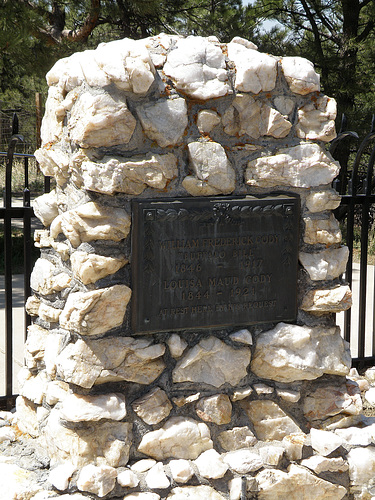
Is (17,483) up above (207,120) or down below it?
below

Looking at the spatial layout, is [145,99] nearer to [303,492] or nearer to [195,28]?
[303,492]

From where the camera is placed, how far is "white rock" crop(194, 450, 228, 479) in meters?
2.45

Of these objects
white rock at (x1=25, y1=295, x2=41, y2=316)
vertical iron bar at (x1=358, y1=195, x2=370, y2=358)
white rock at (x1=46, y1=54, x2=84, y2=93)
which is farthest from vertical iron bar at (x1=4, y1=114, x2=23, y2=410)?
vertical iron bar at (x1=358, y1=195, x2=370, y2=358)

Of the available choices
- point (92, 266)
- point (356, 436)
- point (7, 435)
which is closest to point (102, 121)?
point (92, 266)

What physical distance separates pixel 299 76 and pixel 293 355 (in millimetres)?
1214

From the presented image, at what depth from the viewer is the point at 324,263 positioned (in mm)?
2666

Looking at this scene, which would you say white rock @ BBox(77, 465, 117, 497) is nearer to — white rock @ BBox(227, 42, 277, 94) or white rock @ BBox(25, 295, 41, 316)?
white rock @ BBox(25, 295, 41, 316)

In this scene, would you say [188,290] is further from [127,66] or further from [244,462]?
[127,66]

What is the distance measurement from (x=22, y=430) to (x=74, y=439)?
540 millimetres

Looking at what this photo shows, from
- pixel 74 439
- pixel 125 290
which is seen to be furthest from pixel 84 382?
pixel 125 290

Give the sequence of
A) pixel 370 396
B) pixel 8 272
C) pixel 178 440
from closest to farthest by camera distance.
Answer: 1. pixel 178 440
2. pixel 8 272
3. pixel 370 396

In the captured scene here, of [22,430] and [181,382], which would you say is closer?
[181,382]

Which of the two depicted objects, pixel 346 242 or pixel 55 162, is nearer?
pixel 55 162

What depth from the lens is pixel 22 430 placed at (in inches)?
111
